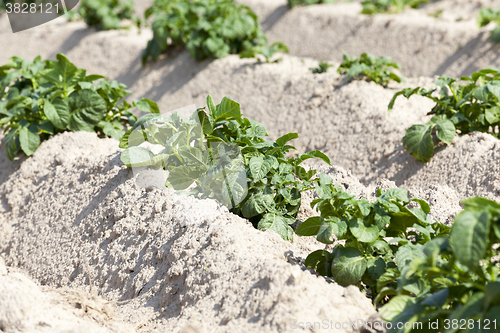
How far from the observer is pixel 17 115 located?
3.83 m

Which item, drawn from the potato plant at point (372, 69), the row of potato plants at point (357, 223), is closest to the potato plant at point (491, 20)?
the potato plant at point (372, 69)

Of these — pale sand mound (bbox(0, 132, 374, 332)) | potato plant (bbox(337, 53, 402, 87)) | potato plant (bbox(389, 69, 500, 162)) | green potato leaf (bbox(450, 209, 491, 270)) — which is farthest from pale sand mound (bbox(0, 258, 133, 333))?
potato plant (bbox(337, 53, 402, 87))

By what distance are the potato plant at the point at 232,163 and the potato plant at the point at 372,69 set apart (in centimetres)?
223

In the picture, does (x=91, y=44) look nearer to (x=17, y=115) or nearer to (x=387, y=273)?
(x=17, y=115)

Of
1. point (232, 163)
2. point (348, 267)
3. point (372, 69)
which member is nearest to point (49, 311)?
point (232, 163)

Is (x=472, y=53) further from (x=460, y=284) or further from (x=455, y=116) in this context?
(x=460, y=284)

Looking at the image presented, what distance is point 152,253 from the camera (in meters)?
2.40

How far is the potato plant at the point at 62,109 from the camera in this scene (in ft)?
11.8

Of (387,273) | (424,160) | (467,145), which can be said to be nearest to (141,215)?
(387,273)

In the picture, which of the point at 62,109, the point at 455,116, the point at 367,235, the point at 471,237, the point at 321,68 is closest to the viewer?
the point at 471,237

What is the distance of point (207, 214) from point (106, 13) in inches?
271

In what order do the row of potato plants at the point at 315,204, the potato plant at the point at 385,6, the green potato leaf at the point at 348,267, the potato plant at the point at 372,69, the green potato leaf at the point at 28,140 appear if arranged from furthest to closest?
the potato plant at the point at 385,6, the potato plant at the point at 372,69, the green potato leaf at the point at 28,140, the green potato leaf at the point at 348,267, the row of potato plants at the point at 315,204

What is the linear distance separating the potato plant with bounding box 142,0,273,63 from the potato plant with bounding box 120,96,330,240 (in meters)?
3.25

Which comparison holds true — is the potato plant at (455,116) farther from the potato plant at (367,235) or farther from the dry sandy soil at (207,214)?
the potato plant at (367,235)
